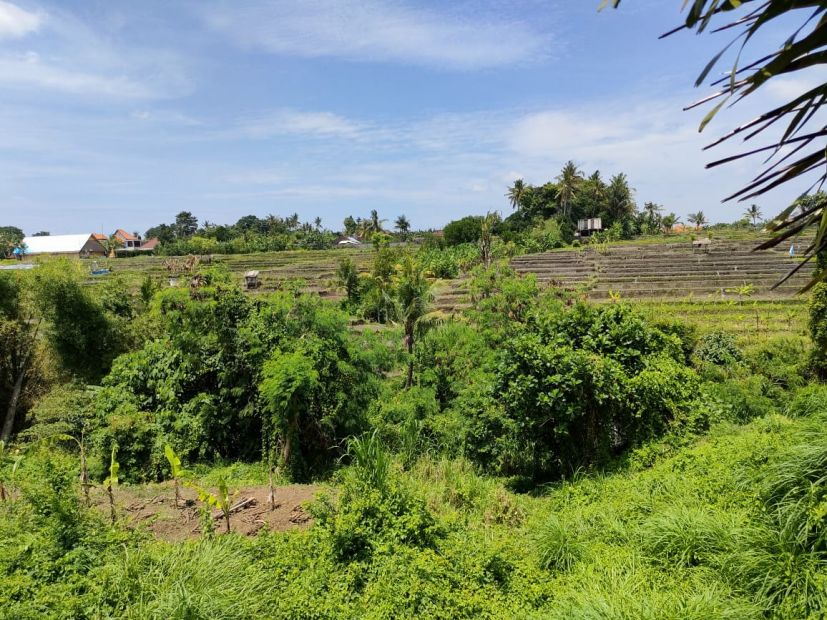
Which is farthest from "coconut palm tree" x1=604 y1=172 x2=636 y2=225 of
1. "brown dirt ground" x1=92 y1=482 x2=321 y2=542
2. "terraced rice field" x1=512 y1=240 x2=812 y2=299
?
"brown dirt ground" x1=92 y1=482 x2=321 y2=542

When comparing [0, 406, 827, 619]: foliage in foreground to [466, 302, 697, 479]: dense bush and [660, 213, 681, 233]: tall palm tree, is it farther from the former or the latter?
[660, 213, 681, 233]: tall palm tree

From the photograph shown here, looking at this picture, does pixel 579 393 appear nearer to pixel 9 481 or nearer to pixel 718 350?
pixel 9 481

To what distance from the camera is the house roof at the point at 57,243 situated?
6781 centimetres

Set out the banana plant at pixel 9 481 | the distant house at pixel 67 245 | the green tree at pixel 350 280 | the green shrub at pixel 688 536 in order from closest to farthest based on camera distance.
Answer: the green shrub at pixel 688 536 < the banana plant at pixel 9 481 < the green tree at pixel 350 280 < the distant house at pixel 67 245

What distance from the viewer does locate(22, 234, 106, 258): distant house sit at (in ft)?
222

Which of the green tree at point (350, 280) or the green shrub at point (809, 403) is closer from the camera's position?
the green shrub at point (809, 403)

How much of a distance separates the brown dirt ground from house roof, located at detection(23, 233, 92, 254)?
75.5 m

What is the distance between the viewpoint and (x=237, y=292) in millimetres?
9656

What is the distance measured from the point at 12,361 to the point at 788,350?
21.1m

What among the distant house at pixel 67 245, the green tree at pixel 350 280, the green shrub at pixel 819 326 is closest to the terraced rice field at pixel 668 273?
the green shrub at pixel 819 326

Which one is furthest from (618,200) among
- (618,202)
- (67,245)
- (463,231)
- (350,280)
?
(67,245)

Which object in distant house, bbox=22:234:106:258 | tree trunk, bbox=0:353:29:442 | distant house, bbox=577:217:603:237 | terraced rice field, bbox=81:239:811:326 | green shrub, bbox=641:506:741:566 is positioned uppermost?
distant house, bbox=22:234:106:258

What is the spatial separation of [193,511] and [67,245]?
79797mm

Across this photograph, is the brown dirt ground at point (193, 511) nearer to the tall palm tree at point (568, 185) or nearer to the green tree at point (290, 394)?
the green tree at point (290, 394)
